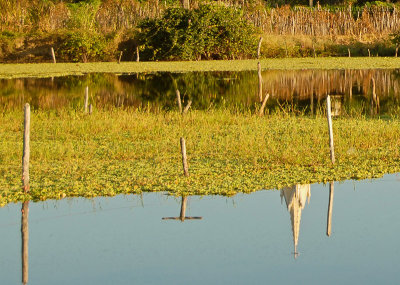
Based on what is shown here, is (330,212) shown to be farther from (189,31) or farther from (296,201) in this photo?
(189,31)

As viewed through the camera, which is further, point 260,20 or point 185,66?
point 260,20

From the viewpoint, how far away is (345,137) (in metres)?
19.5

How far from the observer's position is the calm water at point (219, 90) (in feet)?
94.8

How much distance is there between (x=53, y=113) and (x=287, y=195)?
1225cm

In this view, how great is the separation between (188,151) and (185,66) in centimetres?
2982

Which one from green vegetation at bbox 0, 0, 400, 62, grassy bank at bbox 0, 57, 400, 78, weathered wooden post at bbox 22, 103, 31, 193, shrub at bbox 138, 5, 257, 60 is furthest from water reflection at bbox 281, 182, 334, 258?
green vegetation at bbox 0, 0, 400, 62

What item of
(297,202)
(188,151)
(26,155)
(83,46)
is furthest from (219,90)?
(297,202)

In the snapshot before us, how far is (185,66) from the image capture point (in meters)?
47.3

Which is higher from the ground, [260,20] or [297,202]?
[260,20]

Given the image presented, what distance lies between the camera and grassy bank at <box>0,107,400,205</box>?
14.6m

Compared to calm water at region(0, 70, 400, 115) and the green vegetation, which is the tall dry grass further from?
calm water at region(0, 70, 400, 115)

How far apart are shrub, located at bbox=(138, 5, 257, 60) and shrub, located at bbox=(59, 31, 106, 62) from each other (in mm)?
2680

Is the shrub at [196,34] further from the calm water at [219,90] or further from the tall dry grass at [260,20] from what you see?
the calm water at [219,90]

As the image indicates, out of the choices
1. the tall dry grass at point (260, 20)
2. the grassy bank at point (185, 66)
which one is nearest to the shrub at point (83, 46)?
the grassy bank at point (185, 66)
